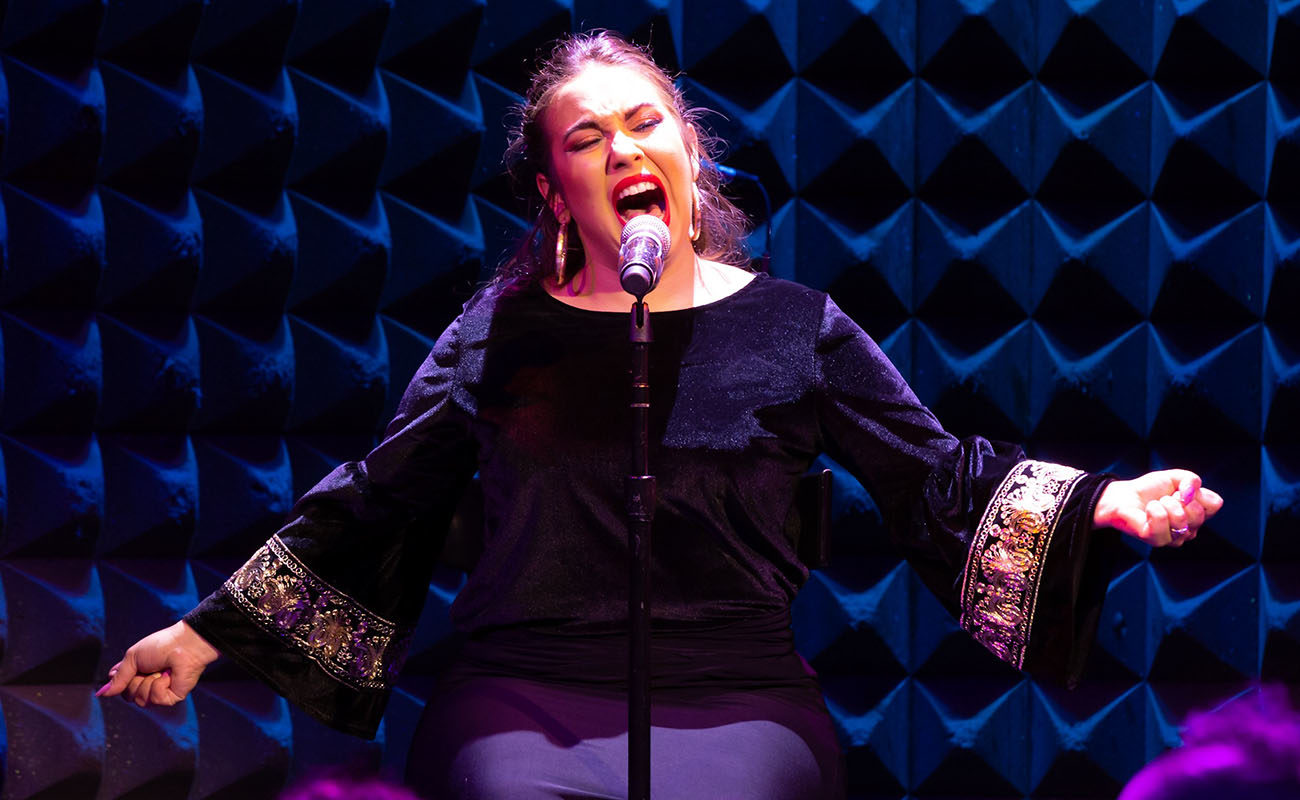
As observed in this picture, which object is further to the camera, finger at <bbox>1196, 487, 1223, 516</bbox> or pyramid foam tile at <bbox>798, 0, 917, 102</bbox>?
pyramid foam tile at <bbox>798, 0, 917, 102</bbox>

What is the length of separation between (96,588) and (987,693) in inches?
81.3

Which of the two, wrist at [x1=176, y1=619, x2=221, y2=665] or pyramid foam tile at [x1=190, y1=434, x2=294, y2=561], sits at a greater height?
pyramid foam tile at [x1=190, y1=434, x2=294, y2=561]

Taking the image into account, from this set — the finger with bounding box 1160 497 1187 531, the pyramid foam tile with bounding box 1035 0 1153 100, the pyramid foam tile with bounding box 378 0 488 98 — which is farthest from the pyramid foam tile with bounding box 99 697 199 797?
the pyramid foam tile with bounding box 1035 0 1153 100

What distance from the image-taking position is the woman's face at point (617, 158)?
6.49 feet

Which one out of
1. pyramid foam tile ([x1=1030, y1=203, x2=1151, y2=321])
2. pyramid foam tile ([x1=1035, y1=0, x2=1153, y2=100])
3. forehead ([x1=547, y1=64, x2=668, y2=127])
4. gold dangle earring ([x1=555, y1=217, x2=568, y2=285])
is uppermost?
pyramid foam tile ([x1=1035, y1=0, x2=1153, y2=100])

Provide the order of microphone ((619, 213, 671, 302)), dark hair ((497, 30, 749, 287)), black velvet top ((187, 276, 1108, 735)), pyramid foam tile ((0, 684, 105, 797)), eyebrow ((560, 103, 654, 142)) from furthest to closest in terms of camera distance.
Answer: pyramid foam tile ((0, 684, 105, 797)) → dark hair ((497, 30, 749, 287)) → eyebrow ((560, 103, 654, 142)) → black velvet top ((187, 276, 1108, 735)) → microphone ((619, 213, 671, 302))

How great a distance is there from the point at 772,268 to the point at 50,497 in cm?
171

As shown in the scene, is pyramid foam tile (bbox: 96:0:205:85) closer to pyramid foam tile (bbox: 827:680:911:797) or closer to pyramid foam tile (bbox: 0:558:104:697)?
pyramid foam tile (bbox: 0:558:104:697)

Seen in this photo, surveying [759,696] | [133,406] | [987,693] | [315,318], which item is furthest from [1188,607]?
[133,406]

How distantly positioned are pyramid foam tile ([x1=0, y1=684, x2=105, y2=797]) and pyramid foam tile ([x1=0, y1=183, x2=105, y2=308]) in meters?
0.89

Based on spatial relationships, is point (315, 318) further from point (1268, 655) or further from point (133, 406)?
point (1268, 655)

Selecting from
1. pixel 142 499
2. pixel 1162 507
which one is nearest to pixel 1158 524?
pixel 1162 507

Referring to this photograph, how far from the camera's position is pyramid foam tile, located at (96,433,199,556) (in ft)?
8.66

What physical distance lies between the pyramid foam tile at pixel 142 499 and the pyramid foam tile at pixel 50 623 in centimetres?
11
